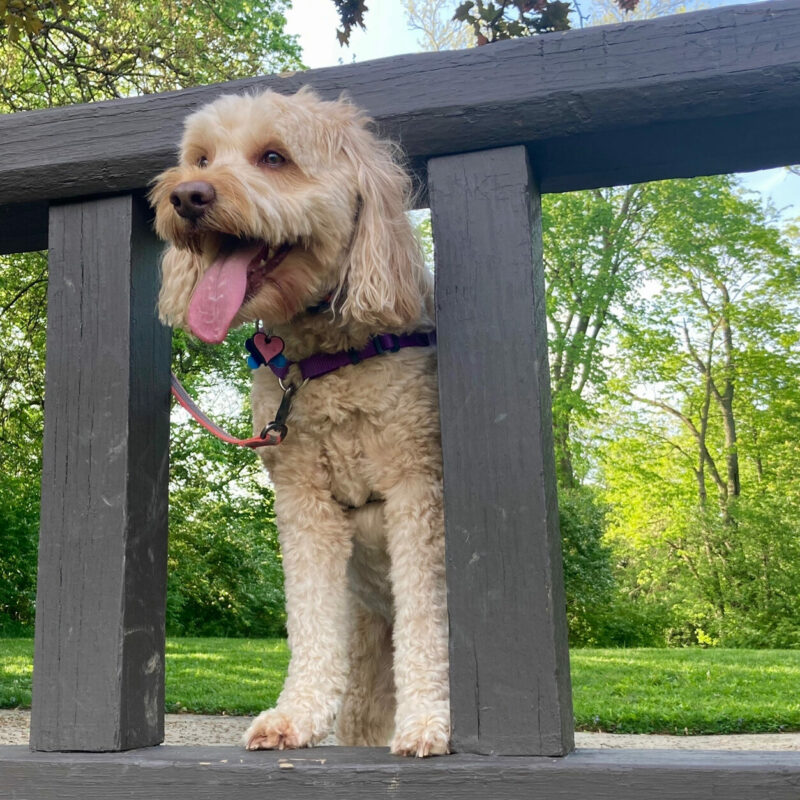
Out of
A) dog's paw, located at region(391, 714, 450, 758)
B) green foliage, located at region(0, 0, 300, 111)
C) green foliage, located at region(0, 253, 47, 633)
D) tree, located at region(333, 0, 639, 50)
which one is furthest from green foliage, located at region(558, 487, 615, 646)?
dog's paw, located at region(391, 714, 450, 758)

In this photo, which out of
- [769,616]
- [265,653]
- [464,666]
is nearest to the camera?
[464,666]

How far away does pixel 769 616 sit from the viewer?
1734cm

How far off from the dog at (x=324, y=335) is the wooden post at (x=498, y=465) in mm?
172

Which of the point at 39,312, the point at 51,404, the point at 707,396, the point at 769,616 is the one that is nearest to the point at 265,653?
the point at 39,312

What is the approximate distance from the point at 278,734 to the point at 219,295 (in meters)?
1.01

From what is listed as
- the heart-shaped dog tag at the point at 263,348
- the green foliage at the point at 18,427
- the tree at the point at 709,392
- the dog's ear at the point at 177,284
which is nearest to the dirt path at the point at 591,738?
the heart-shaped dog tag at the point at 263,348

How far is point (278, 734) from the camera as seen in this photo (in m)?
2.11

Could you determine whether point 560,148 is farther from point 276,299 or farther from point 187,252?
point 187,252

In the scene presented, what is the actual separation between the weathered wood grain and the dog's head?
0.31ft

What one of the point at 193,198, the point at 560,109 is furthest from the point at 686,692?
the point at 193,198

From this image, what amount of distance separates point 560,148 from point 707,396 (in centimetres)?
1844

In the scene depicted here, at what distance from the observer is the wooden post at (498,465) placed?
193 cm

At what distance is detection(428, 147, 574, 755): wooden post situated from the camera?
6.32 feet

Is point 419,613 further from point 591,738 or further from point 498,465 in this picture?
point 591,738
